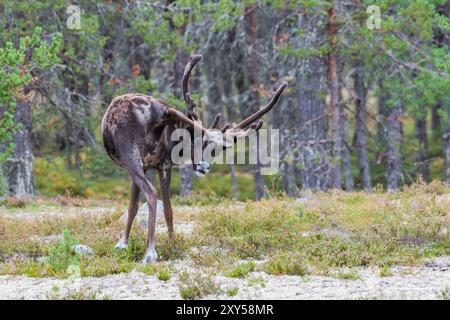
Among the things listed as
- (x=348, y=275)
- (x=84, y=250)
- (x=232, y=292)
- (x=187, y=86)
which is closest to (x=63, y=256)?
(x=84, y=250)

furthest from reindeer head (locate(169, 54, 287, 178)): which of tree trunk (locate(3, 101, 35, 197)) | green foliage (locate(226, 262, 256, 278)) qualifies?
tree trunk (locate(3, 101, 35, 197))

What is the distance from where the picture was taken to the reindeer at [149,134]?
11.2 m

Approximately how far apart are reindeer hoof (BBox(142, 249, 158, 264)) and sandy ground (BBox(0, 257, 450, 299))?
25.8 inches

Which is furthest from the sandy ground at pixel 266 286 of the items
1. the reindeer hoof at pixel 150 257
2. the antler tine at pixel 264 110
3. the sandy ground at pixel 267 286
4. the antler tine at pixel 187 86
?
the antler tine at pixel 264 110

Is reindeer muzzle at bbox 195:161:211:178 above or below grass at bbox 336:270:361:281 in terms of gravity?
above

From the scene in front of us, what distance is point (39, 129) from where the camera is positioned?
25.1 metres

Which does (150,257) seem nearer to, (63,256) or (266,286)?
(63,256)

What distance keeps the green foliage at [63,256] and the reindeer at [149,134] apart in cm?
139

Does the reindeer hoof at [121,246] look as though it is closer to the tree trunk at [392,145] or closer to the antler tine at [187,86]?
the antler tine at [187,86]

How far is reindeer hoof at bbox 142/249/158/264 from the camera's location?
10570mm

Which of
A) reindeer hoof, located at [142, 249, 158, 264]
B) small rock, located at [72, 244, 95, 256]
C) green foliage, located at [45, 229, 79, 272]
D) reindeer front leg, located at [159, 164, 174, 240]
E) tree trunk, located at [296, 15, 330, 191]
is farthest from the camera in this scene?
tree trunk, located at [296, 15, 330, 191]

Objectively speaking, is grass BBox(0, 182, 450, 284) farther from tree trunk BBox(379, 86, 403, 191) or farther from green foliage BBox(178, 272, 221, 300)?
tree trunk BBox(379, 86, 403, 191)

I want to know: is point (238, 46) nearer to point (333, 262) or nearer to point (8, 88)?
point (8, 88)
